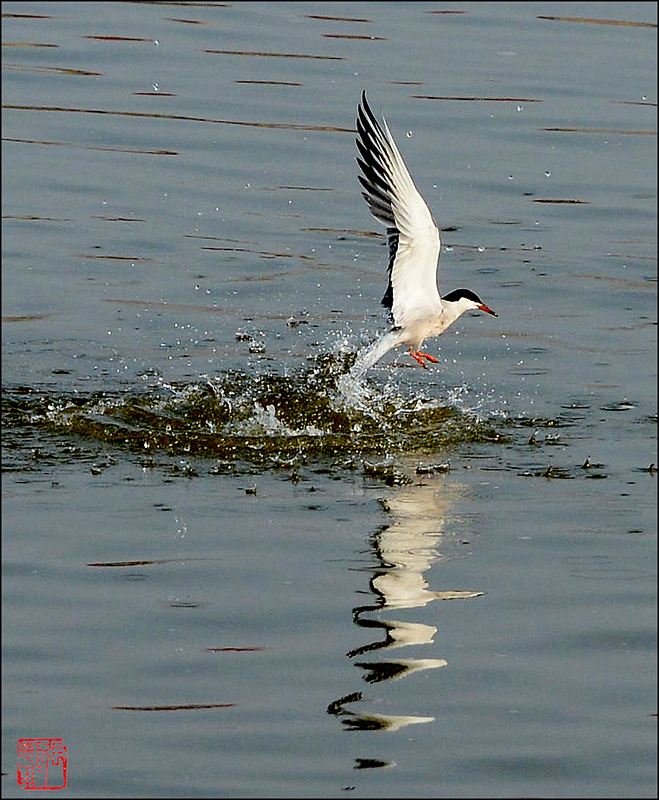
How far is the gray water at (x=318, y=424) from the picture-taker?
5.00 m

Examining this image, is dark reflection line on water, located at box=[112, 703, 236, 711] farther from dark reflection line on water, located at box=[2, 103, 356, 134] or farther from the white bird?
dark reflection line on water, located at box=[2, 103, 356, 134]

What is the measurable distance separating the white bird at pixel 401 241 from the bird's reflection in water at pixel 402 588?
1534mm

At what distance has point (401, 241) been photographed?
8.24 m

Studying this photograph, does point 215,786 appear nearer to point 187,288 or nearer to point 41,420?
point 41,420

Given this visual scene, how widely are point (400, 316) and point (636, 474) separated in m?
1.92

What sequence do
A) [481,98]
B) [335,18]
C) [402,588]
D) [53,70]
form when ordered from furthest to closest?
[335,18] → [53,70] → [481,98] → [402,588]

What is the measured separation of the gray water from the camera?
5.00 metres

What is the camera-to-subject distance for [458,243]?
11.7 meters

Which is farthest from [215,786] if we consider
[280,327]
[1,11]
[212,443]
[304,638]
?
[1,11]

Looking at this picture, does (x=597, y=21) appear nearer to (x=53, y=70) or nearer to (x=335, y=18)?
(x=335, y=18)

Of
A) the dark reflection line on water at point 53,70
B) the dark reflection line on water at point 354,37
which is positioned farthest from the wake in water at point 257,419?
the dark reflection line on water at point 354,37

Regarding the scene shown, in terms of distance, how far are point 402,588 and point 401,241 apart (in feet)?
9.30

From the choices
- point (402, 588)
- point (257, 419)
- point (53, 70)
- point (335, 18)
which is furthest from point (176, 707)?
point (335, 18)

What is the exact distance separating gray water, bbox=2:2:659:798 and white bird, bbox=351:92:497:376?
1.26 ft
